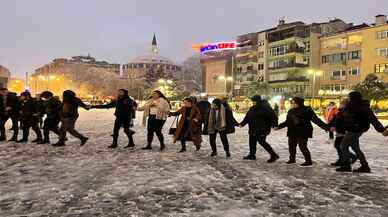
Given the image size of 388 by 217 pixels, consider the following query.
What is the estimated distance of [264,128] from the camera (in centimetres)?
994

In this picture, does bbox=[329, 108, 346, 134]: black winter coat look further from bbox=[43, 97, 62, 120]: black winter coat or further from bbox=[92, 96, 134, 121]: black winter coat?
bbox=[43, 97, 62, 120]: black winter coat

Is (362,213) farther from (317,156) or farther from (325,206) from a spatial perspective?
(317,156)

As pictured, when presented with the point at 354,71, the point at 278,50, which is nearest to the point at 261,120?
the point at 354,71

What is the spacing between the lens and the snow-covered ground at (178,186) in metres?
5.45

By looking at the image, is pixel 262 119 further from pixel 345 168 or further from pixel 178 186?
pixel 178 186

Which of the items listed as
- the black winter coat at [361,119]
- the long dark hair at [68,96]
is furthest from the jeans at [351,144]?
the long dark hair at [68,96]

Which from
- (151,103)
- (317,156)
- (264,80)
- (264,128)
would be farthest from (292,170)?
(264,80)

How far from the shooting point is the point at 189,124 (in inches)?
449

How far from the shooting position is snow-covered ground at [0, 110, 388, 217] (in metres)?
5.45

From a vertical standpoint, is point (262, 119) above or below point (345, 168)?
above

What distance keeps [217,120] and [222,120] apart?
16 cm

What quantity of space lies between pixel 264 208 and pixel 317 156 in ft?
20.5

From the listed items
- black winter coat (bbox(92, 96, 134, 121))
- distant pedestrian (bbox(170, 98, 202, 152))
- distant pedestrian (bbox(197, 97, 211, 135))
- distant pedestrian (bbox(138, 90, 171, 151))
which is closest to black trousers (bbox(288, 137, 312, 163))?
distant pedestrian (bbox(197, 97, 211, 135))

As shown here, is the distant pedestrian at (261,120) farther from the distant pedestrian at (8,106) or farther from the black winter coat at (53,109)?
the distant pedestrian at (8,106)
